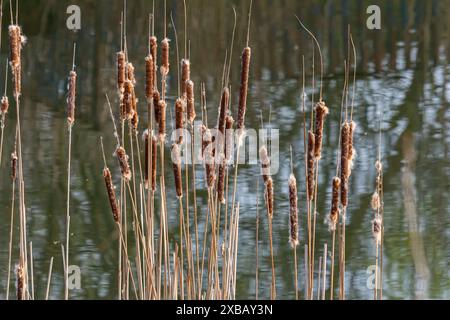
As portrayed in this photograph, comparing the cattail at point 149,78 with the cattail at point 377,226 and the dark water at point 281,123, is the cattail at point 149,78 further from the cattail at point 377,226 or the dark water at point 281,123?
the dark water at point 281,123

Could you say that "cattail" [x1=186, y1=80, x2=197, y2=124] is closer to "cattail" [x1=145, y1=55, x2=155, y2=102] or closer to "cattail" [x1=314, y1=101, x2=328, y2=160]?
"cattail" [x1=145, y1=55, x2=155, y2=102]

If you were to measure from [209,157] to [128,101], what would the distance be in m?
0.19

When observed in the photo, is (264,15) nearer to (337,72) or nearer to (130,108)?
(337,72)

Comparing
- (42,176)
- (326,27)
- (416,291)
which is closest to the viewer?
(416,291)

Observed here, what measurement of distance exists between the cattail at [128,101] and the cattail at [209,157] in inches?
5.9

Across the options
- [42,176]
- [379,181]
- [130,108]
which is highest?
[130,108]

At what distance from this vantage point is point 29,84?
5227 mm

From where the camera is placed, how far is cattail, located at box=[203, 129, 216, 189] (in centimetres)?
169

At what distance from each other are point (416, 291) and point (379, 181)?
1713 mm

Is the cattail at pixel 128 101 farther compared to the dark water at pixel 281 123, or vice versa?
the dark water at pixel 281 123

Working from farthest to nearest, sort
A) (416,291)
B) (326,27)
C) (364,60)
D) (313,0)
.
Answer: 1. (313,0)
2. (326,27)
3. (364,60)
4. (416,291)

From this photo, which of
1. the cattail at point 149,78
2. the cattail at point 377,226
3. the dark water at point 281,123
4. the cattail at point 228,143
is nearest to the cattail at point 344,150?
the cattail at point 377,226

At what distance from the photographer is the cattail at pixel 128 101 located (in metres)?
1.65

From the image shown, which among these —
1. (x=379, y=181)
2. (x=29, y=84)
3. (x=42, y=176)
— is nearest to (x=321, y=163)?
(x=42, y=176)
